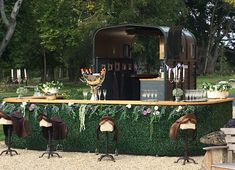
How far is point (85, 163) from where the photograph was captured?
10.6 metres

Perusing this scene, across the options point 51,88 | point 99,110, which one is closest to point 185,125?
point 99,110

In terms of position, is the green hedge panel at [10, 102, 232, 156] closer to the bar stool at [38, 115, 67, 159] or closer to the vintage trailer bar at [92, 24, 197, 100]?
the bar stool at [38, 115, 67, 159]

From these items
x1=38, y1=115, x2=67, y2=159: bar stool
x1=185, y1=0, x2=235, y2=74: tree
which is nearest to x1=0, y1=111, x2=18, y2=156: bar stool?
x1=38, y1=115, x2=67, y2=159: bar stool

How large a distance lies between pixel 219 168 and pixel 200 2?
60599 mm

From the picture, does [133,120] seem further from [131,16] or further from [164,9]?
[164,9]

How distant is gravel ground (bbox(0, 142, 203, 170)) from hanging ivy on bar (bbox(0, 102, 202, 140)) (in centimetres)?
68

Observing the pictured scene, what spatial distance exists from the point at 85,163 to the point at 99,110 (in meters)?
1.49

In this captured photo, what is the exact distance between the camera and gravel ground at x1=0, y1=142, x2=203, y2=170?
1010cm

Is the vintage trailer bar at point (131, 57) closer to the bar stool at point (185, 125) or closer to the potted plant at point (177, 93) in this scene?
the potted plant at point (177, 93)

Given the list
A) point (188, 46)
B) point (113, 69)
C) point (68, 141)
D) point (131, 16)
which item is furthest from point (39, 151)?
point (131, 16)

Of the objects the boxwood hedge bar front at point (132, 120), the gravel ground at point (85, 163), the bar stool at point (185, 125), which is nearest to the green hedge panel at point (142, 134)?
the boxwood hedge bar front at point (132, 120)

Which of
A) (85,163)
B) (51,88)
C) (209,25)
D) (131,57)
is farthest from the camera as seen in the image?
(209,25)

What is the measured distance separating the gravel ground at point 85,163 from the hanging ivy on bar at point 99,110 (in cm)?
68

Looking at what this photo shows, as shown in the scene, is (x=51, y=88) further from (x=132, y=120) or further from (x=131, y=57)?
(x=131, y=57)
